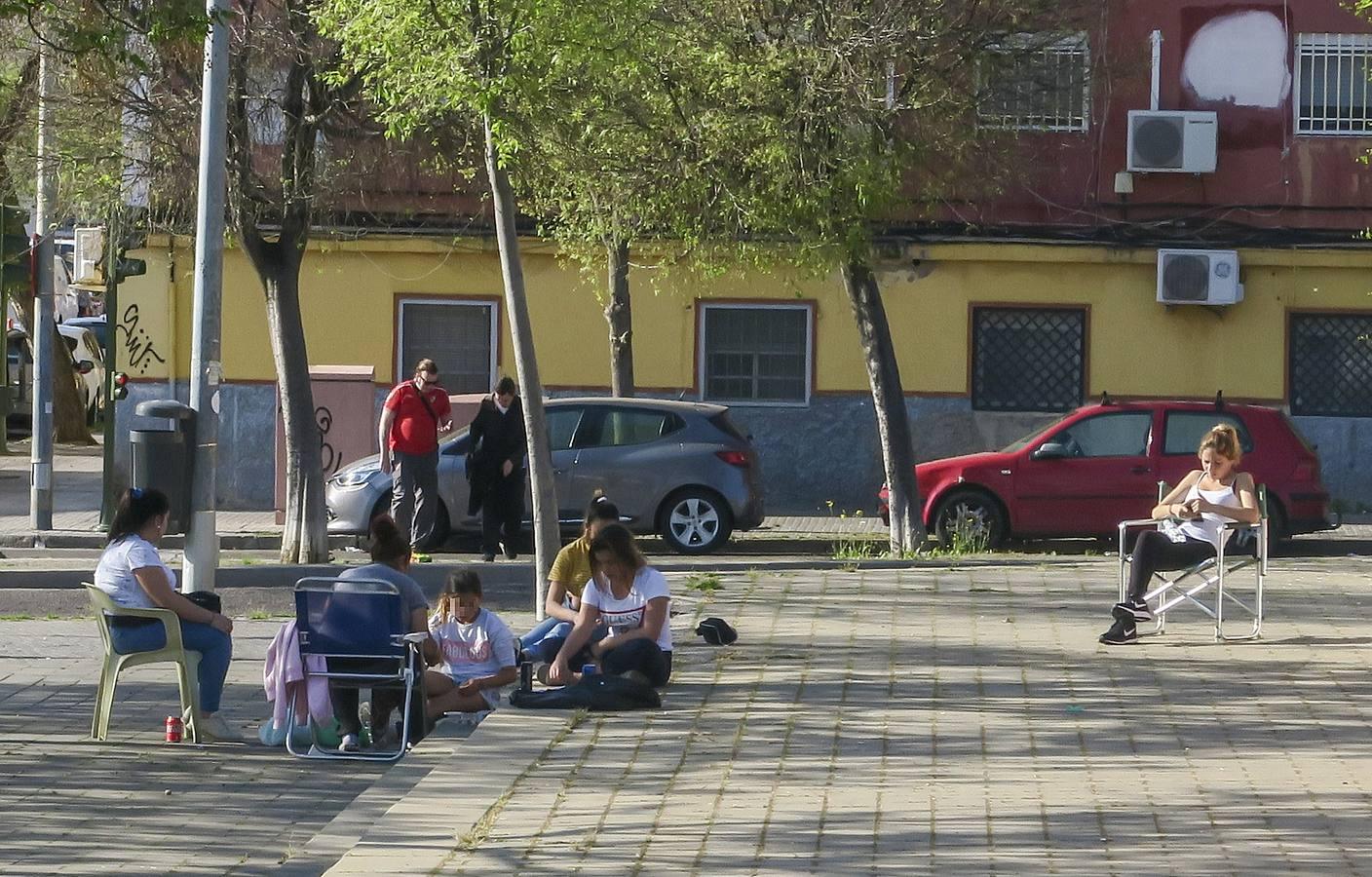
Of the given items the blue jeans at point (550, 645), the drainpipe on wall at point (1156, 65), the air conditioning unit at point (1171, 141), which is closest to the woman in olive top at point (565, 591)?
the blue jeans at point (550, 645)

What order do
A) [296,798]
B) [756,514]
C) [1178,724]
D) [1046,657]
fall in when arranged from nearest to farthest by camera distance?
[296,798], [1178,724], [1046,657], [756,514]

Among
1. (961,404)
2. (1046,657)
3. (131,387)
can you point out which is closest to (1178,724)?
(1046,657)

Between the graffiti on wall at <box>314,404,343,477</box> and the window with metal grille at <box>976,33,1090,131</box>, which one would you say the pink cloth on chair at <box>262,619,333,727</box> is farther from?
the graffiti on wall at <box>314,404,343,477</box>

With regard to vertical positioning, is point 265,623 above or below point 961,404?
below

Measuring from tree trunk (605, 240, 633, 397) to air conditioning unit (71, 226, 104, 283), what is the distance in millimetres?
5765

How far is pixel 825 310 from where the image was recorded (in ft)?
80.7

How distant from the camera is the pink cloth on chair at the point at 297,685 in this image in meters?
9.12

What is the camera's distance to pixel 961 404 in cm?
2444

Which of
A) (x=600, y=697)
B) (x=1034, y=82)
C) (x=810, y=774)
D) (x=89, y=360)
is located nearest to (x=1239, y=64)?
(x=1034, y=82)

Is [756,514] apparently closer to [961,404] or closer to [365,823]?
[961,404]

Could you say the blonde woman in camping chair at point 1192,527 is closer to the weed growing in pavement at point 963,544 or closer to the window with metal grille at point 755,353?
the weed growing in pavement at point 963,544

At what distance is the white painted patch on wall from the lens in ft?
79.8

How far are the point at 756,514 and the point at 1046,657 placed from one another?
855cm

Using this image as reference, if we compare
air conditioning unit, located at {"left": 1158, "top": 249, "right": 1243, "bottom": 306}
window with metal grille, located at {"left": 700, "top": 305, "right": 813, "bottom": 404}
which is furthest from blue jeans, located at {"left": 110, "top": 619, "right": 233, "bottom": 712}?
air conditioning unit, located at {"left": 1158, "top": 249, "right": 1243, "bottom": 306}
